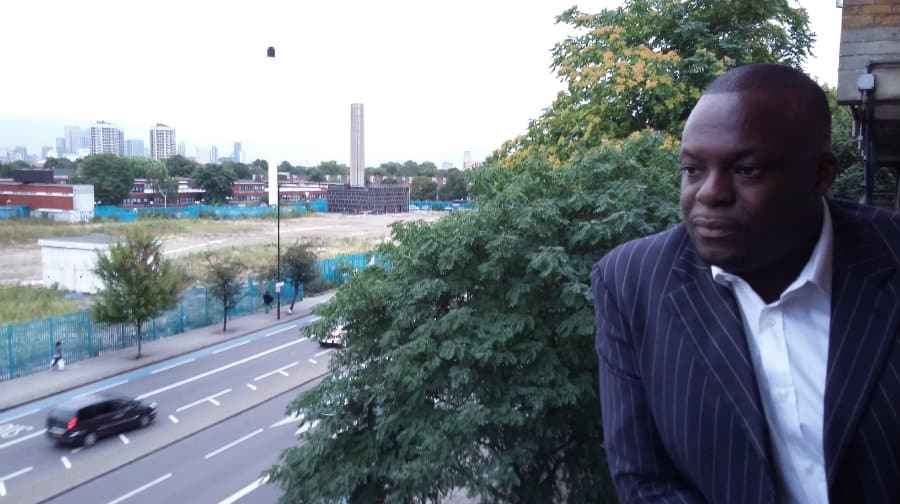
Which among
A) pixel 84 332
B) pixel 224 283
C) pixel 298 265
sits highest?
pixel 298 265

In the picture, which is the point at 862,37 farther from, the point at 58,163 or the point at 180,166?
the point at 180,166

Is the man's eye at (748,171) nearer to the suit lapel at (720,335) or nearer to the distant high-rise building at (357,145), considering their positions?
the suit lapel at (720,335)

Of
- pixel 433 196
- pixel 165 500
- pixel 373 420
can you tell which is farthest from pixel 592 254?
pixel 433 196

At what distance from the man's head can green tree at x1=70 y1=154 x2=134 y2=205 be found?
39.7 m

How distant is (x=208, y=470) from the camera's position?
1220 cm

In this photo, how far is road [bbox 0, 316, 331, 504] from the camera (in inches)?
471

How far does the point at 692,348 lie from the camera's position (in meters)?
1.35

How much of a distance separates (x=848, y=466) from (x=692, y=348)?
32cm

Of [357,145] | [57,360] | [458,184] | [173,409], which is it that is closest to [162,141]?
[357,145]

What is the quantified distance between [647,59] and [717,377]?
36.1 feet

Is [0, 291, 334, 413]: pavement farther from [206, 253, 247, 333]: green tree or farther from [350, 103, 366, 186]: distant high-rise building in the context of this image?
[350, 103, 366, 186]: distant high-rise building

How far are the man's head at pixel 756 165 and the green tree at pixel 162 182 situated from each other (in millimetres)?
47139

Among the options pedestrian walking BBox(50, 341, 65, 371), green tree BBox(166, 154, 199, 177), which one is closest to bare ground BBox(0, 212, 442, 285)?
pedestrian walking BBox(50, 341, 65, 371)

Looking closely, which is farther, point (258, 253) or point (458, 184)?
point (258, 253)
